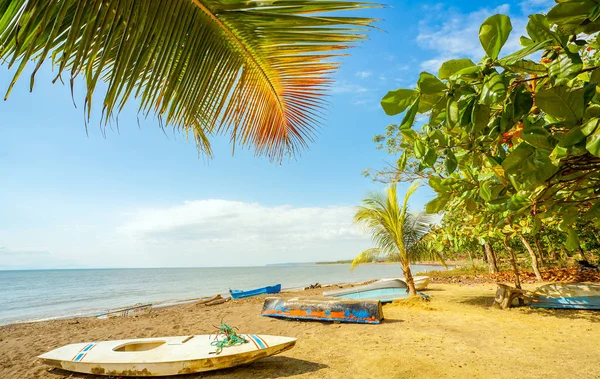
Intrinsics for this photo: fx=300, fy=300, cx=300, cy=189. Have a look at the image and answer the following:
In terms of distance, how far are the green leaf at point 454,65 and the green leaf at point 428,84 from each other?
0.14 feet

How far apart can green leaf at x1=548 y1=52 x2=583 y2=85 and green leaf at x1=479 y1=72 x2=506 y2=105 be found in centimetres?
14

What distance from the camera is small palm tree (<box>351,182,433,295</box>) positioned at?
949 centimetres

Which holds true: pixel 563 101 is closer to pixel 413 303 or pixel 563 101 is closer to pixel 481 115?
pixel 481 115

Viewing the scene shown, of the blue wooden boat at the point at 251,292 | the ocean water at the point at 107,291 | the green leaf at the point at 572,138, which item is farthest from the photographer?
the ocean water at the point at 107,291

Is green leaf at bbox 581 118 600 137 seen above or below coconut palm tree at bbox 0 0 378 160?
below

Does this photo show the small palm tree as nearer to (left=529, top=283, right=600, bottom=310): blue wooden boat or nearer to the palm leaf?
the palm leaf

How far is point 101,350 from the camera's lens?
5.32 m

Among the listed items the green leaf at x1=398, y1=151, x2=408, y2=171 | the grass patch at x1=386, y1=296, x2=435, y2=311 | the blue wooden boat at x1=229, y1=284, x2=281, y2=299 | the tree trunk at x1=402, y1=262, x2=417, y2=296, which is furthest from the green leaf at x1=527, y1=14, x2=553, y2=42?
the blue wooden boat at x1=229, y1=284, x2=281, y2=299

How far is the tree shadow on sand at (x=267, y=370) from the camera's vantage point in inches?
181

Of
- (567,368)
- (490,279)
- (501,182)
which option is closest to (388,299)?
(567,368)

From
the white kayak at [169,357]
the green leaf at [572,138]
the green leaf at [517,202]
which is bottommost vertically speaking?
the white kayak at [169,357]

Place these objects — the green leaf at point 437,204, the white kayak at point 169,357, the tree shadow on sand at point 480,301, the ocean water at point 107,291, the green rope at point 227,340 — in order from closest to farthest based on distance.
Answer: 1. the green leaf at point 437,204
2. the white kayak at point 169,357
3. the green rope at point 227,340
4. the tree shadow on sand at point 480,301
5. the ocean water at point 107,291

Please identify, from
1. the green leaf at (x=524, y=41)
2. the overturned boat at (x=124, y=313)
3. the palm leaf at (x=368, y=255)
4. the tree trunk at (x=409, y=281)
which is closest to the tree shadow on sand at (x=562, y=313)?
the tree trunk at (x=409, y=281)

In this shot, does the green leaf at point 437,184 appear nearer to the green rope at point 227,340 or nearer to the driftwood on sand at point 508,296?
the green rope at point 227,340
